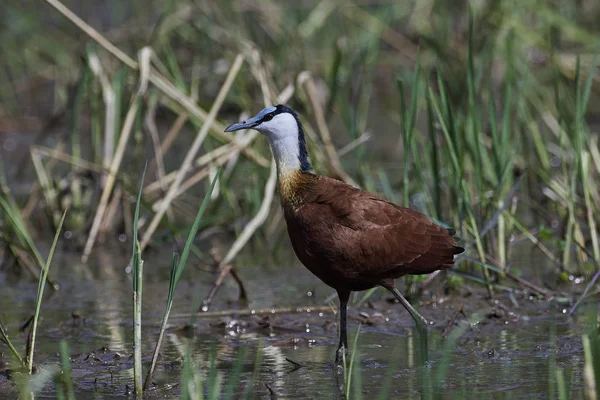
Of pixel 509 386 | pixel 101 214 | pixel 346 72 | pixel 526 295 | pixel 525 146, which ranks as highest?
pixel 346 72

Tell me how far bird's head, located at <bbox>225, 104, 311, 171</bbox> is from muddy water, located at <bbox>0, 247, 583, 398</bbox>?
0.82 m

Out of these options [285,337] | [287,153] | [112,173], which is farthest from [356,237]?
[112,173]

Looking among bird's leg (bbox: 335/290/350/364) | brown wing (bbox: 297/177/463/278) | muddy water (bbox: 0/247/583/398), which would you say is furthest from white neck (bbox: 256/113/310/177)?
muddy water (bbox: 0/247/583/398)

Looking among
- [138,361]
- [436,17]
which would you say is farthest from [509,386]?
[436,17]

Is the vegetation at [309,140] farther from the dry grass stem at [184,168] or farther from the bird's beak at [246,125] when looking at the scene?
the bird's beak at [246,125]

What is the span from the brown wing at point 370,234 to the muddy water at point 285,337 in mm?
329

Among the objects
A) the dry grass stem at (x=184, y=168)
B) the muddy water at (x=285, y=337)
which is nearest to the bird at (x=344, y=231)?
the muddy water at (x=285, y=337)

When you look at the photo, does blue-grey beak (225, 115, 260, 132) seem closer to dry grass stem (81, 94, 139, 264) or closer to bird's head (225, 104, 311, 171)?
bird's head (225, 104, 311, 171)

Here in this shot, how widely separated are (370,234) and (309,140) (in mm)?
2192

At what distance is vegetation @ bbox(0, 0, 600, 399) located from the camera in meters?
5.34

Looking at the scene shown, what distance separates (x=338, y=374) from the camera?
445 centimetres

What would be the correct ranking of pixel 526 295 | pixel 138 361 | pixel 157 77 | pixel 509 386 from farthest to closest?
pixel 157 77 → pixel 526 295 → pixel 509 386 → pixel 138 361

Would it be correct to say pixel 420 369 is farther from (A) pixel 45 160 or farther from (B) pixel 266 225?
(A) pixel 45 160

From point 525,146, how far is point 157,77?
2536mm
